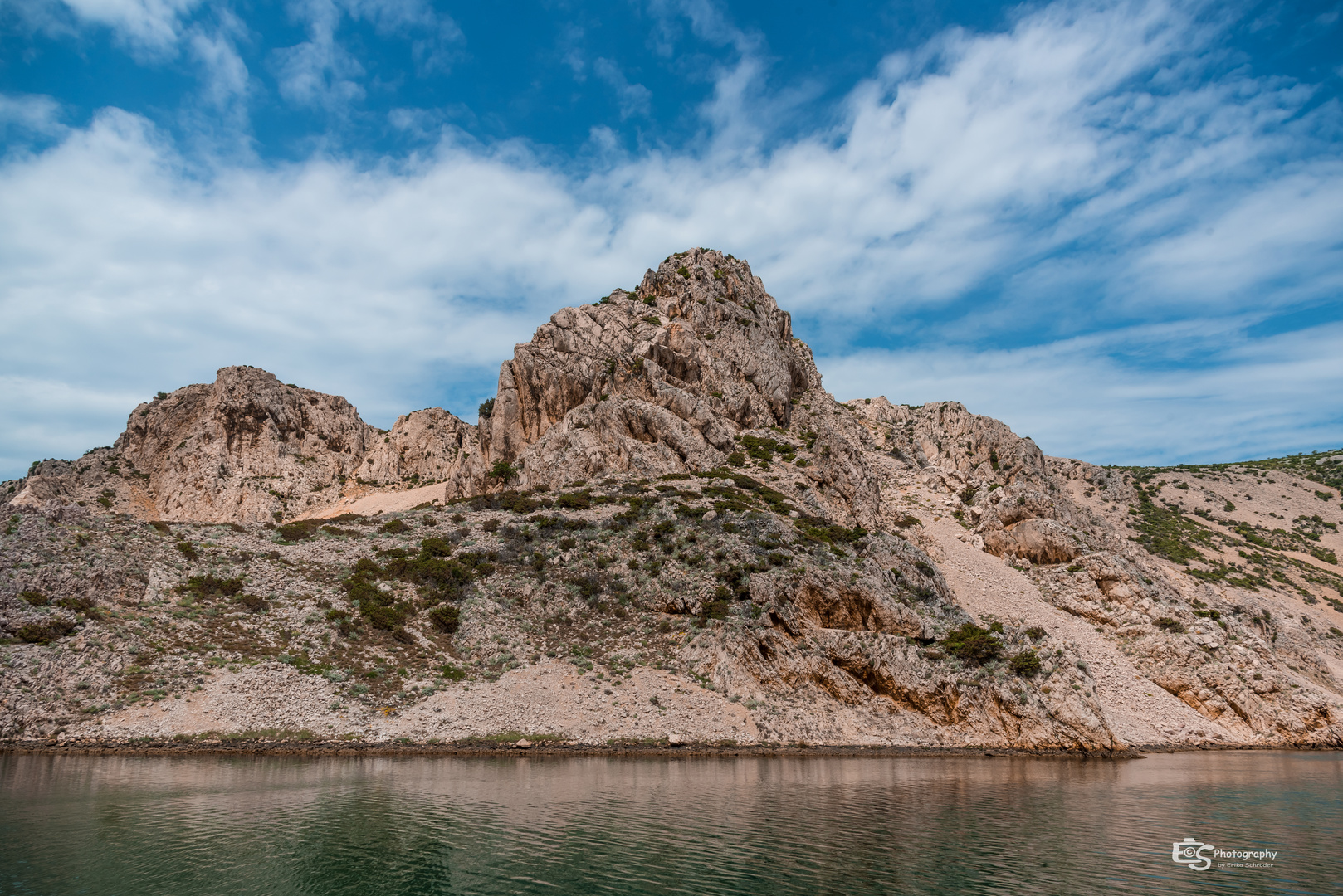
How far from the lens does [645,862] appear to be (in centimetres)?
1841

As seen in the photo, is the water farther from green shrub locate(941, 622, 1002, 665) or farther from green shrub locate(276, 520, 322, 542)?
green shrub locate(276, 520, 322, 542)

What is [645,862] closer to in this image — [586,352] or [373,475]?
[586,352]

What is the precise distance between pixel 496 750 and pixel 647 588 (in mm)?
18192

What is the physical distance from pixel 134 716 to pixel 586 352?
5825 cm

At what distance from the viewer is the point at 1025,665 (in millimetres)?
50219

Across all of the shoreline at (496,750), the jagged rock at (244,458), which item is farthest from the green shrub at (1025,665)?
the jagged rock at (244,458)

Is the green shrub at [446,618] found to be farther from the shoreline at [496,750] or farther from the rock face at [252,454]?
the rock face at [252,454]

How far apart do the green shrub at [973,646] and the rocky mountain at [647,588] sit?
166 mm

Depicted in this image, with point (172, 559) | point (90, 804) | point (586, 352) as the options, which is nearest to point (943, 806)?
point (90, 804)

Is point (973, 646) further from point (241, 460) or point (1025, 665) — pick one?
point (241, 460)

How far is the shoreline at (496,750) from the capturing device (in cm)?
3484

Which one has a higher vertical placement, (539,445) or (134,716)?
(539,445)

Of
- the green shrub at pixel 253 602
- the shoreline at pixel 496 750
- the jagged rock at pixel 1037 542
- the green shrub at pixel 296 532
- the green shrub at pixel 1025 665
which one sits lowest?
the shoreline at pixel 496 750

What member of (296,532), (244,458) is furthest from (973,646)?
(244,458)
